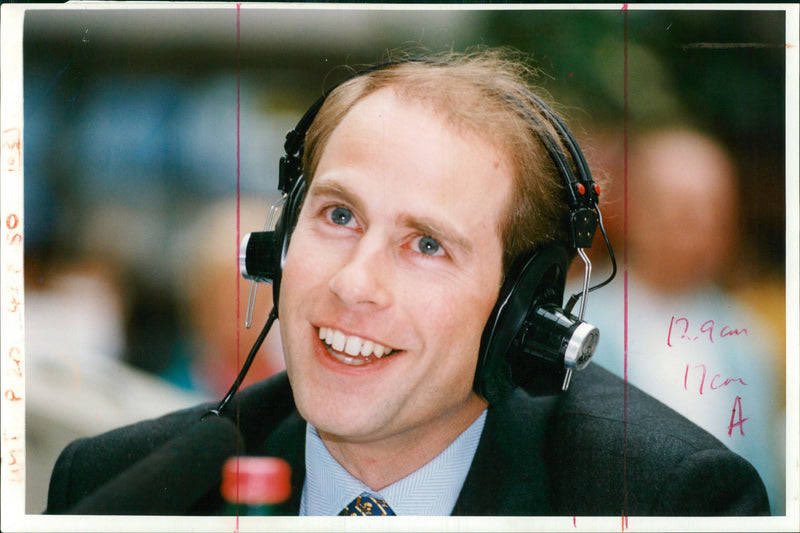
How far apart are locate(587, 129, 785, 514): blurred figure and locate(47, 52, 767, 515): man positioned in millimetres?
86

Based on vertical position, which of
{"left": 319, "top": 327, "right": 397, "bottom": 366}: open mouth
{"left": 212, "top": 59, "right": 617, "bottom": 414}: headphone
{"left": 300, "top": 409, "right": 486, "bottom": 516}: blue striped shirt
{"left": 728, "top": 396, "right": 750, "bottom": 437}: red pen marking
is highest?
{"left": 212, "top": 59, "right": 617, "bottom": 414}: headphone

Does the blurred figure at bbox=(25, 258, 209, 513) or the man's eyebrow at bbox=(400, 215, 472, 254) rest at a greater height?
the man's eyebrow at bbox=(400, 215, 472, 254)

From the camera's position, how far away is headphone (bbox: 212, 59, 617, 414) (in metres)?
1.63

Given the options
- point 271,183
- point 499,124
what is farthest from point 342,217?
point 499,124

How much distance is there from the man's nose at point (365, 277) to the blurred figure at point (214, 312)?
308mm

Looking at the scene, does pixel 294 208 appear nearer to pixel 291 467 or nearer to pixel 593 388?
pixel 291 467

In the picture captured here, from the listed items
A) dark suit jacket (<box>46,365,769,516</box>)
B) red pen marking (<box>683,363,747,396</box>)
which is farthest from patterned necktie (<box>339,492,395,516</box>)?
red pen marking (<box>683,363,747,396</box>)

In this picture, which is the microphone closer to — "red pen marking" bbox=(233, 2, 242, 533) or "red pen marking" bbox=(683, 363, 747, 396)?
"red pen marking" bbox=(233, 2, 242, 533)

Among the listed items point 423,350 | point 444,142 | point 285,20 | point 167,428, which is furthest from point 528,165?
point 167,428

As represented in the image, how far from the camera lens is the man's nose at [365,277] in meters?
1.63

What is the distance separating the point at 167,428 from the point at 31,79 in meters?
0.95

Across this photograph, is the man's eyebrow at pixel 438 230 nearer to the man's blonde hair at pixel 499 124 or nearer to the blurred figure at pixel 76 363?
the man's blonde hair at pixel 499 124

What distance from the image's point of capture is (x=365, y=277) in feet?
5.35

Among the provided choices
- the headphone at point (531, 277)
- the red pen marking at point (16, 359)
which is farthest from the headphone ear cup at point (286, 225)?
the red pen marking at point (16, 359)
